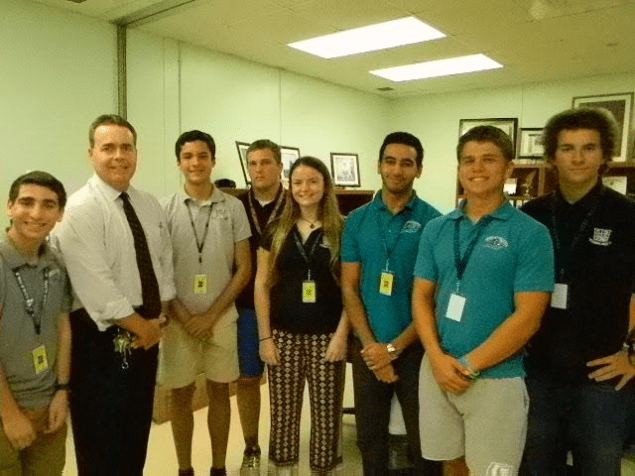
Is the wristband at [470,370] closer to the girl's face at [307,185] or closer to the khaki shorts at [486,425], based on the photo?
the khaki shorts at [486,425]

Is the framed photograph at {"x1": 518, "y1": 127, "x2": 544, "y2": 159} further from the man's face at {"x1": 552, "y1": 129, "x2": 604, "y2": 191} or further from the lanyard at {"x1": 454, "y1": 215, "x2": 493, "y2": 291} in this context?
the lanyard at {"x1": 454, "y1": 215, "x2": 493, "y2": 291}

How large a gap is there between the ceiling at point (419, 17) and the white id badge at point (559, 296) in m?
2.62

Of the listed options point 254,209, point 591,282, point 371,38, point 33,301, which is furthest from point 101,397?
point 371,38

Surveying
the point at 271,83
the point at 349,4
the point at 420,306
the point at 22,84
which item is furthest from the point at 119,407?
the point at 271,83

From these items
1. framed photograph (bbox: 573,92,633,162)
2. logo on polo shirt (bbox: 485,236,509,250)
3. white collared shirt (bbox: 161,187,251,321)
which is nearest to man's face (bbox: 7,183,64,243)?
white collared shirt (bbox: 161,187,251,321)

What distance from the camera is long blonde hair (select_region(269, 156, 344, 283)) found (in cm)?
231

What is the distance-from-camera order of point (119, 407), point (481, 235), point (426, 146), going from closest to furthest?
point (481, 235) < point (119, 407) < point (426, 146)

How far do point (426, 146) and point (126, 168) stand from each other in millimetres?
5816

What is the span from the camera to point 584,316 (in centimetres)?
177

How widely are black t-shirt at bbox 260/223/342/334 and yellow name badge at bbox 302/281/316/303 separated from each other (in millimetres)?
14

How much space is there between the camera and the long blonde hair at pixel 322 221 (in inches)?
91.0

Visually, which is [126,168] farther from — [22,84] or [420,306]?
[22,84]

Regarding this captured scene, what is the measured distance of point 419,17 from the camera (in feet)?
13.1

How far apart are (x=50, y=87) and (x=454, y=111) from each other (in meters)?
5.12
